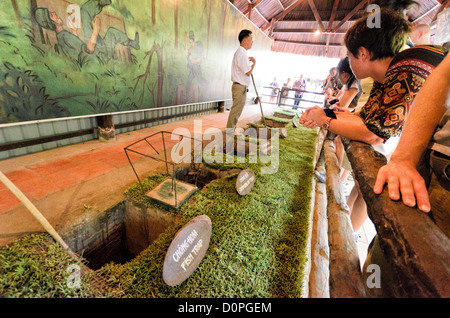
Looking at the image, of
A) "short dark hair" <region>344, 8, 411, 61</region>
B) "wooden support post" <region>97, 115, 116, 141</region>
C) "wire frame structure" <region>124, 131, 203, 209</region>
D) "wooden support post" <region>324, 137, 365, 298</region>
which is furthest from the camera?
"wooden support post" <region>97, 115, 116, 141</region>

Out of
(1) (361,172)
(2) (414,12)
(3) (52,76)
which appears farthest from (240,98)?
(2) (414,12)

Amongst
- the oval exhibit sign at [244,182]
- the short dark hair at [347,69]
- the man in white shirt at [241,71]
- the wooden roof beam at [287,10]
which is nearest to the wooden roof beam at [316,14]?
the wooden roof beam at [287,10]

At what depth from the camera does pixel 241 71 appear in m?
3.93

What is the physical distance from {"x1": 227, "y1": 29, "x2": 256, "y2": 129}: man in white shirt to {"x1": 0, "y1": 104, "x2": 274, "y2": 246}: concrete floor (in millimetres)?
2199

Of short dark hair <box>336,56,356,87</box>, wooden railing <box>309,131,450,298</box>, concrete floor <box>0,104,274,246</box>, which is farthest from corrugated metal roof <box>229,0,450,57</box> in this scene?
wooden railing <box>309,131,450,298</box>

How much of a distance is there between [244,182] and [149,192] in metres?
1.04

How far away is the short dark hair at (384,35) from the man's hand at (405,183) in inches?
38.1

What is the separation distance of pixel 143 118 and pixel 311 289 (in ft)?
14.3

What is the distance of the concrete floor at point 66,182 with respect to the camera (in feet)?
5.04

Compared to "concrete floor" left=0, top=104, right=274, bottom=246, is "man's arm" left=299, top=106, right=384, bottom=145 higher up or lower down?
higher up

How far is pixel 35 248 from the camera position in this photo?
49.3 inches

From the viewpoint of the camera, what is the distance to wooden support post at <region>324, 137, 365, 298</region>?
73 centimetres

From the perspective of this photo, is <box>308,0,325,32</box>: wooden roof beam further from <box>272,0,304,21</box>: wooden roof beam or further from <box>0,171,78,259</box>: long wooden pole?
<box>0,171,78,259</box>: long wooden pole

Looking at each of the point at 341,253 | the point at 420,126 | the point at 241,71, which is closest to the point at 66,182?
the point at 341,253
